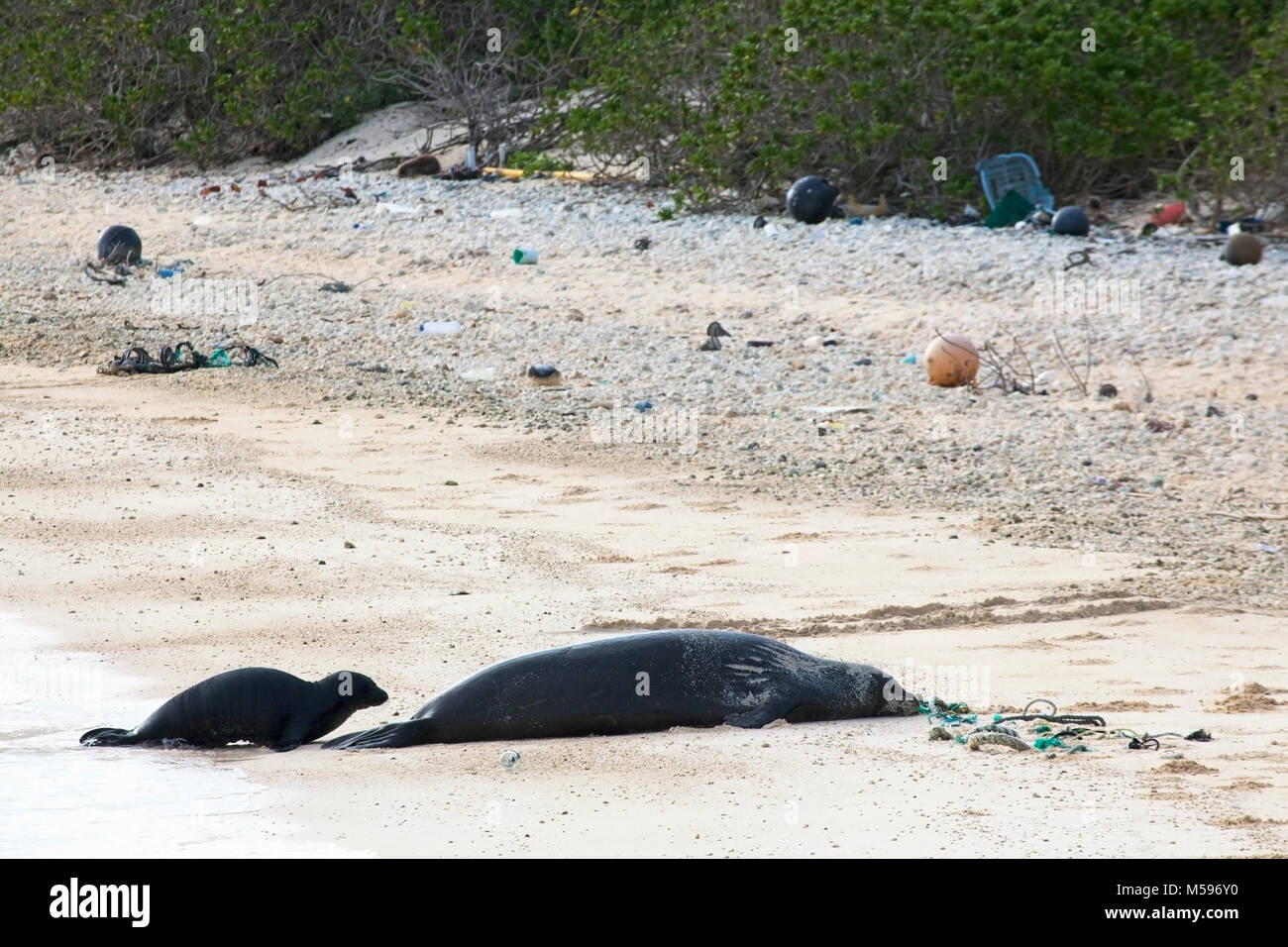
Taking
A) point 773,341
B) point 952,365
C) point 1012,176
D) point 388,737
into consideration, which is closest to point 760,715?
point 388,737

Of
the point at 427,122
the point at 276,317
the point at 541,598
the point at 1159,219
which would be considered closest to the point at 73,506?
the point at 541,598

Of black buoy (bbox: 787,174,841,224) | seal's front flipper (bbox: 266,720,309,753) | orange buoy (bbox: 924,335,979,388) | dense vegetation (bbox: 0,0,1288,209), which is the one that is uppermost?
dense vegetation (bbox: 0,0,1288,209)

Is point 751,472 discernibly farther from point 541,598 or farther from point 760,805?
point 760,805

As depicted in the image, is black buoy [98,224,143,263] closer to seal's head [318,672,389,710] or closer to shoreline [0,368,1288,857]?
shoreline [0,368,1288,857]

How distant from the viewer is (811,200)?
1224 cm

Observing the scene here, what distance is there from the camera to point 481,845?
329 centimetres

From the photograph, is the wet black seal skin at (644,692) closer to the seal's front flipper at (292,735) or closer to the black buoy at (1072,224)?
A: the seal's front flipper at (292,735)

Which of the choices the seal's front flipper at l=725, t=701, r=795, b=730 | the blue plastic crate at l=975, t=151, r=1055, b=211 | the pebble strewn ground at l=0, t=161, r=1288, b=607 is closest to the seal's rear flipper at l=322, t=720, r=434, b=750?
the seal's front flipper at l=725, t=701, r=795, b=730

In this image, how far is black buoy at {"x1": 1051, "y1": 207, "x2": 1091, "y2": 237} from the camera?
1116 centimetres

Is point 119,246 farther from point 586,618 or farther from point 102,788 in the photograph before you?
point 102,788

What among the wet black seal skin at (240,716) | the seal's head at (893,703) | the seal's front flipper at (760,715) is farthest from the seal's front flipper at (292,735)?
the seal's head at (893,703)

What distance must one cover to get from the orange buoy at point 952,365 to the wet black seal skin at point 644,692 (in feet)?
14.7

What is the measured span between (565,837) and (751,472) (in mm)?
4260

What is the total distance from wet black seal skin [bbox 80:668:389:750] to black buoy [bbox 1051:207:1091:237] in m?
7.97
